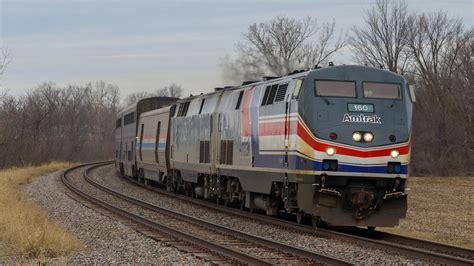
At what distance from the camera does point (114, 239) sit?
14125 mm

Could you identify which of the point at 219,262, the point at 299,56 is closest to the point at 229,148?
the point at 219,262

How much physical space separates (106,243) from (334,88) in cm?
593

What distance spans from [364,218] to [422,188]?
986 inches

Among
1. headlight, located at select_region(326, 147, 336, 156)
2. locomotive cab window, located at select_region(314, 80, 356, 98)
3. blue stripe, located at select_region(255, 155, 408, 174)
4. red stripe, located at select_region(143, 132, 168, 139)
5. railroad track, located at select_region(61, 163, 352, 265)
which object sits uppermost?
locomotive cab window, located at select_region(314, 80, 356, 98)

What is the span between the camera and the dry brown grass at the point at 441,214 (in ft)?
53.2

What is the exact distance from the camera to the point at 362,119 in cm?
1462

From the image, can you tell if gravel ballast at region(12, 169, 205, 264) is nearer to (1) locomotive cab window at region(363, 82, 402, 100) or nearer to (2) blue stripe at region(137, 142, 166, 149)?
(1) locomotive cab window at region(363, 82, 402, 100)

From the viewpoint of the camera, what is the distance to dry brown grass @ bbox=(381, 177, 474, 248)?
1622 centimetres

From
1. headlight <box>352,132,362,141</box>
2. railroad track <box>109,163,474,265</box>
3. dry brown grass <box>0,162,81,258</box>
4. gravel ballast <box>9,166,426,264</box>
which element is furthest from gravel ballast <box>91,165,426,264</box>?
dry brown grass <box>0,162,81,258</box>

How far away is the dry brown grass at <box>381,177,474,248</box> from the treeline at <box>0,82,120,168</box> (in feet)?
106

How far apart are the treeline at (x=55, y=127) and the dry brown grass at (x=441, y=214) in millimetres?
32423

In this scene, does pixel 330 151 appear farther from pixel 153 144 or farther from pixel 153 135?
pixel 153 135

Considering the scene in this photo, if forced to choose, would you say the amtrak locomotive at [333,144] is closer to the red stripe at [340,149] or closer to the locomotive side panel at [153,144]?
the red stripe at [340,149]

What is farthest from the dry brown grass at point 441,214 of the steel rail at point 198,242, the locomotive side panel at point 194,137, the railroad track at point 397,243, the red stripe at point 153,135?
the red stripe at point 153,135
